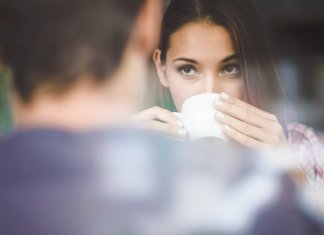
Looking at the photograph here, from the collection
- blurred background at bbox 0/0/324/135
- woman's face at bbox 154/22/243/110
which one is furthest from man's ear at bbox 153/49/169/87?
blurred background at bbox 0/0/324/135

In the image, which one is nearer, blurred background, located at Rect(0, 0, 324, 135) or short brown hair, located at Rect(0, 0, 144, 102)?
short brown hair, located at Rect(0, 0, 144, 102)

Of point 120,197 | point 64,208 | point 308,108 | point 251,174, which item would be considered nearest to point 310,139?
point 308,108

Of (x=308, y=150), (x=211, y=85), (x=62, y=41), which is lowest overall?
(x=308, y=150)

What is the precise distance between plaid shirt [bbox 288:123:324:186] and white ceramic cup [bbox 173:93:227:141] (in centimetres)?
23

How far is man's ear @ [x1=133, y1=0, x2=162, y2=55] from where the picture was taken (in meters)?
1.53

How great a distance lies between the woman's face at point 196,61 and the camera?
154 cm

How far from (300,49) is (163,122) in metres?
0.44

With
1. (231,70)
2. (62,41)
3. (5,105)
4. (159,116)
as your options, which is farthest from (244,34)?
(5,105)

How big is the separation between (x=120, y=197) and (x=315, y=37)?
0.69 metres

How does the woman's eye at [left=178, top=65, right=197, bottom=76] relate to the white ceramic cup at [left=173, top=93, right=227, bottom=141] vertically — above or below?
above

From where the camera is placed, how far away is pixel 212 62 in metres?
1.54

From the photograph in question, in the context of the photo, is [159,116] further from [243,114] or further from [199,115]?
[243,114]

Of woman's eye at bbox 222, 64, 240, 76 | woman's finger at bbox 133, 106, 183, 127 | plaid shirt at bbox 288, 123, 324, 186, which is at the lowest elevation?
plaid shirt at bbox 288, 123, 324, 186

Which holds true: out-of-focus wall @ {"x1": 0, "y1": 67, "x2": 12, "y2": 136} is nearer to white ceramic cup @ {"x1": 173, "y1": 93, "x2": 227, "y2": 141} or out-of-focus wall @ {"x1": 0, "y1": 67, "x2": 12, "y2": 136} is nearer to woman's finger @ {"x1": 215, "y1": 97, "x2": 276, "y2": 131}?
white ceramic cup @ {"x1": 173, "y1": 93, "x2": 227, "y2": 141}
